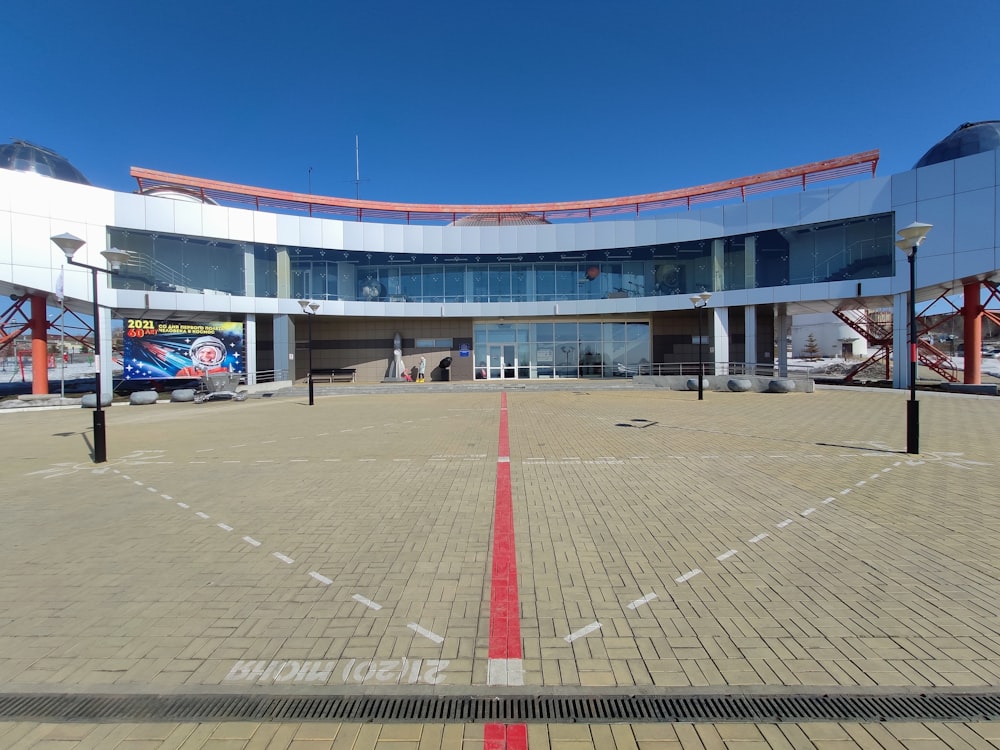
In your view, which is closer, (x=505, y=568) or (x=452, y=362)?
(x=505, y=568)

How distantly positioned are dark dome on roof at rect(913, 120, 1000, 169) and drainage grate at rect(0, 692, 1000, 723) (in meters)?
33.0

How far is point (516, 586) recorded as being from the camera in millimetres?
4059

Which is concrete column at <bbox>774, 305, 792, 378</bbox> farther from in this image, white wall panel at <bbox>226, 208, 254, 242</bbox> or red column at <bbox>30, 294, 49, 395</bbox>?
red column at <bbox>30, 294, 49, 395</bbox>

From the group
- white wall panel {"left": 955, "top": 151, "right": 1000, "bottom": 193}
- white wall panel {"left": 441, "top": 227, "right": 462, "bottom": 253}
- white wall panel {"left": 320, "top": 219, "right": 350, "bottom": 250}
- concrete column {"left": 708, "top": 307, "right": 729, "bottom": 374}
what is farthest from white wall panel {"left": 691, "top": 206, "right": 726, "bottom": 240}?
white wall panel {"left": 320, "top": 219, "right": 350, "bottom": 250}

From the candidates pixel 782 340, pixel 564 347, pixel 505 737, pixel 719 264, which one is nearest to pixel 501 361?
pixel 564 347

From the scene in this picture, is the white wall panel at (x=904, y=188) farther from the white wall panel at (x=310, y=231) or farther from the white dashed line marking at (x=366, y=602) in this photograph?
the white wall panel at (x=310, y=231)

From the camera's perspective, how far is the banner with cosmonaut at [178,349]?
2508 centimetres

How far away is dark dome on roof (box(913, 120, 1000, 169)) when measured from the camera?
2433cm

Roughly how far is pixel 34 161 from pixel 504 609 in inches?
1483

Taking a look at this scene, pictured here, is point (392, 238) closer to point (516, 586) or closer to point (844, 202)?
point (844, 202)

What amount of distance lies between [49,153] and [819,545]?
40.6 metres

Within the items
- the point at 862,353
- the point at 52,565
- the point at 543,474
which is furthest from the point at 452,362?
the point at 862,353

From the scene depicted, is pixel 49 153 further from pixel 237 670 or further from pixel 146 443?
pixel 237 670

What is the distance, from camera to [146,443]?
11.3 metres
